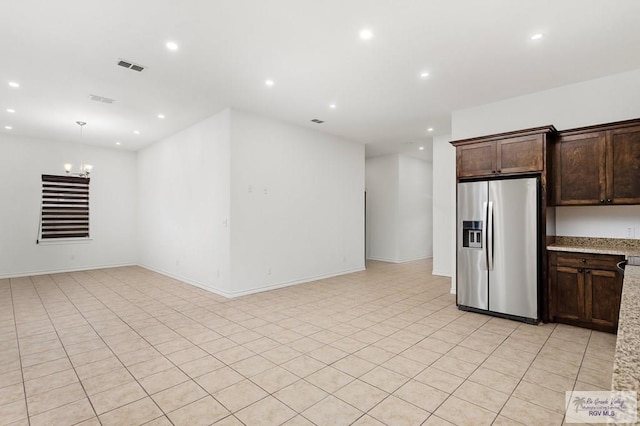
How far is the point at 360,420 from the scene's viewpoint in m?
2.23

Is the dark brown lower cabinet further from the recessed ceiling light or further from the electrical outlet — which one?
the recessed ceiling light

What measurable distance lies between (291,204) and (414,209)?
4656 mm

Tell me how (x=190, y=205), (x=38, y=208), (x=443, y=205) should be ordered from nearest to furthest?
(x=190, y=205)
(x=443, y=205)
(x=38, y=208)

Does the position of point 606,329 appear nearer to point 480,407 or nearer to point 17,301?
point 480,407

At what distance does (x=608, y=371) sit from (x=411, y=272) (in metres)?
4.89

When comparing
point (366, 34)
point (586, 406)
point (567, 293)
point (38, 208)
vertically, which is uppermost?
point (366, 34)

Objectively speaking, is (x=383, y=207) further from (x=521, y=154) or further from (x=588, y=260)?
(x=588, y=260)

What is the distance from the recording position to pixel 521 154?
4336mm

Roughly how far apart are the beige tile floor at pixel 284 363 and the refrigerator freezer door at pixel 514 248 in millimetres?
293

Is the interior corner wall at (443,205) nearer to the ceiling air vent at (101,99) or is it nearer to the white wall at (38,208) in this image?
the ceiling air vent at (101,99)

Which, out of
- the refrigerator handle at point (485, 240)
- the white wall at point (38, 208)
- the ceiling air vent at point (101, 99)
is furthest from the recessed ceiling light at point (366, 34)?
the white wall at point (38, 208)

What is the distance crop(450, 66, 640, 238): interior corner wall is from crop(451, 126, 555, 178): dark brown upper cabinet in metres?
0.58

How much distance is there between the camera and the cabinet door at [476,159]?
181 inches

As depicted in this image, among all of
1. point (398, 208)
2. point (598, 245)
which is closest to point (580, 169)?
point (598, 245)
